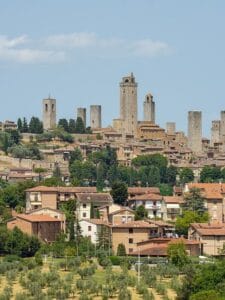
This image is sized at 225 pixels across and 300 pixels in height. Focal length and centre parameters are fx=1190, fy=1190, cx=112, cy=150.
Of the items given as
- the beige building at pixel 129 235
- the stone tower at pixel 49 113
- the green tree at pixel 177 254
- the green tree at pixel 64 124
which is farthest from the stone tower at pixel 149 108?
the green tree at pixel 177 254

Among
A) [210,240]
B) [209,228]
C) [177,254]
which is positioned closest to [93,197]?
[209,228]

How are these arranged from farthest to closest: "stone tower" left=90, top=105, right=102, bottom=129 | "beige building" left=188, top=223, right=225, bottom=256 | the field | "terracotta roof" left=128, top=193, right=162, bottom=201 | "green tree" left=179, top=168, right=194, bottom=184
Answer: "stone tower" left=90, top=105, right=102, bottom=129
"green tree" left=179, top=168, right=194, bottom=184
"terracotta roof" left=128, top=193, right=162, bottom=201
"beige building" left=188, top=223, right=225, bottom=256
the field

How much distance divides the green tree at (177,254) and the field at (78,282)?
4.75 ft

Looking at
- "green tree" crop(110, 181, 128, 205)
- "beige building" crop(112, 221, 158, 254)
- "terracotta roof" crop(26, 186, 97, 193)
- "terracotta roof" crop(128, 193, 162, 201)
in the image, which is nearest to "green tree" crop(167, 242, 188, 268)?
"beige building" crop(112, 221, 158, 254)

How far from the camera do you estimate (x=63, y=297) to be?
36.6m

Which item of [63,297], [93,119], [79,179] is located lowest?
[63,297]

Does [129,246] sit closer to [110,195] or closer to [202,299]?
[110,195]

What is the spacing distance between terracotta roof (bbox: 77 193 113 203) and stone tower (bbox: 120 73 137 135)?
49716mm

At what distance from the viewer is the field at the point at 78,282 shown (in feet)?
122

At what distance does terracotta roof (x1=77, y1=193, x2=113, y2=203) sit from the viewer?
187 ft

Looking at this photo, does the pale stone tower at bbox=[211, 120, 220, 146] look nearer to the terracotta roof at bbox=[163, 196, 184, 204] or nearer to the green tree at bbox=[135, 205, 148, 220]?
the terracotta roof at bbox=[163, 196, 184, 204]

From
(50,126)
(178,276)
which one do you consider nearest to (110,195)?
(178,276)

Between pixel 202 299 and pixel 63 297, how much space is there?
490 centimetres

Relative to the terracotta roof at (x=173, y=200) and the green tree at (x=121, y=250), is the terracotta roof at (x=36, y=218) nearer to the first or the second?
the green tree at (x=121, y=250)
